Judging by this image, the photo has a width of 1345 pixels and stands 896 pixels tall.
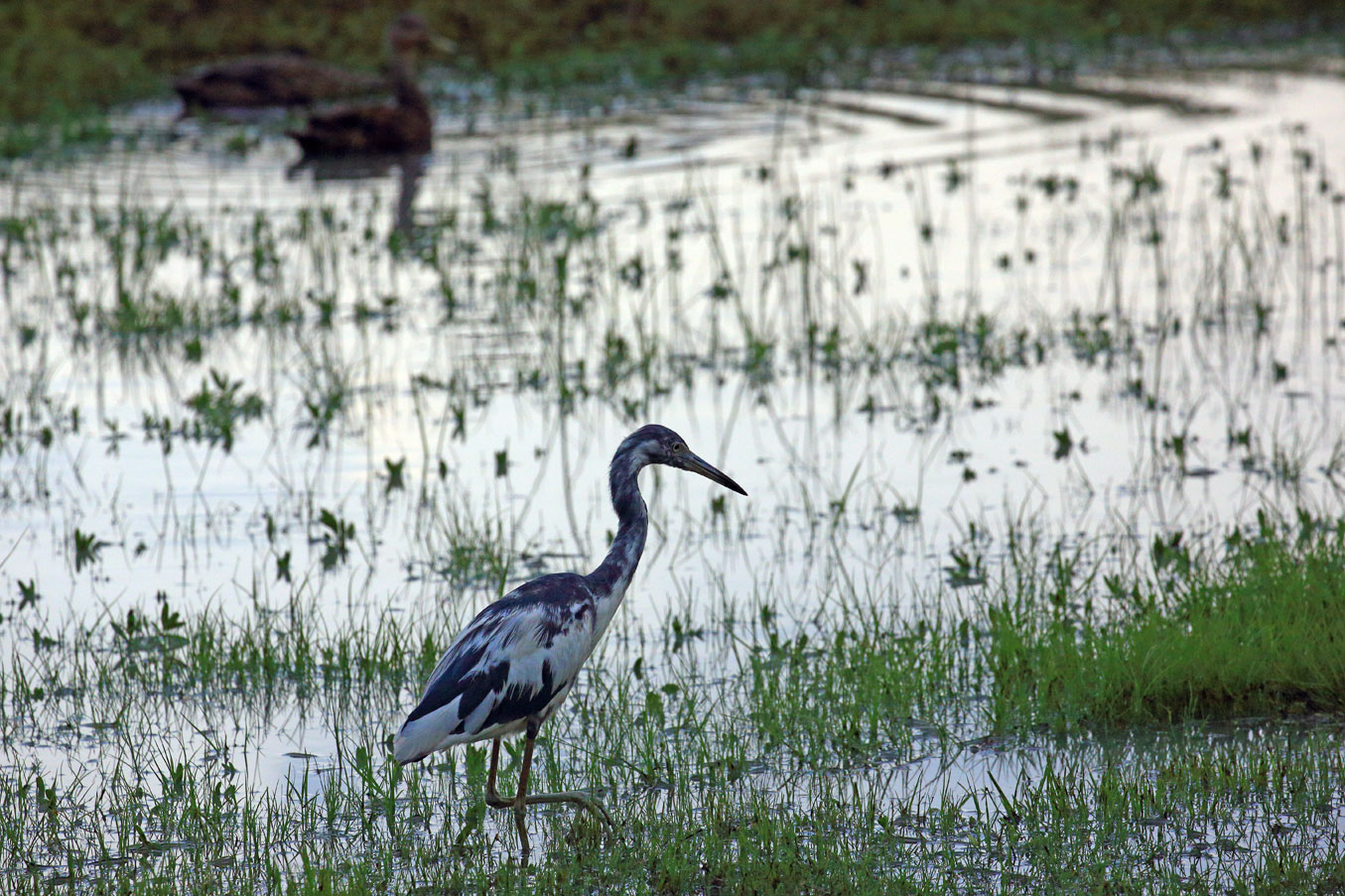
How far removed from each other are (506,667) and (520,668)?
4cm

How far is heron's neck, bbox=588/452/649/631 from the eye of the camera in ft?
15.8

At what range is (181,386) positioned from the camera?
912cm

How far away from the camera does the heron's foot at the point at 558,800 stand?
15.1 ft

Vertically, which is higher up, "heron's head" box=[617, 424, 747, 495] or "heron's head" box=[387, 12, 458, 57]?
"heron's head" box=[387, 12, 458, 57]

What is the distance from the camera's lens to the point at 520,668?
451 cm

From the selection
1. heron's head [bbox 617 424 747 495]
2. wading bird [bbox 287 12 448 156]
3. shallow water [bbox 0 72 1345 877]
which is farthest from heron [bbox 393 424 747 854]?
wading bird [bbox 287 12 448 156]

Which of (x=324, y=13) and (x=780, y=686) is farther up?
(x=324, y=13)

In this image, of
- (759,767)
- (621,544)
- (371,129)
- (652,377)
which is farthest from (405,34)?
(759,767)

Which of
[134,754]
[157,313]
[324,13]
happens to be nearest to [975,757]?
[134,754]

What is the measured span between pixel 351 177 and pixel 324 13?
33.9 feet

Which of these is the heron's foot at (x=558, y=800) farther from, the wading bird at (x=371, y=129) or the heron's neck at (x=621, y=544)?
the wading bird at (x=371, y=129)

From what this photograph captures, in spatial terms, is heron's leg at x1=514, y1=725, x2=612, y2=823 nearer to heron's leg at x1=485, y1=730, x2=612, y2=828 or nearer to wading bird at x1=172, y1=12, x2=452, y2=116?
heron's leg at x1=485, y1=730, x2=612, y2=828

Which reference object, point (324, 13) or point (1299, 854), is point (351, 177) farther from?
point (1299, 854)

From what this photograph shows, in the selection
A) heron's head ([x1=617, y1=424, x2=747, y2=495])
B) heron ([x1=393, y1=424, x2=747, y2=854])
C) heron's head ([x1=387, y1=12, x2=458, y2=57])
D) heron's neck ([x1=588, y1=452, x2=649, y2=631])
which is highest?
heron's head ([x1=387, y1=12, x2=458, y2=57])
